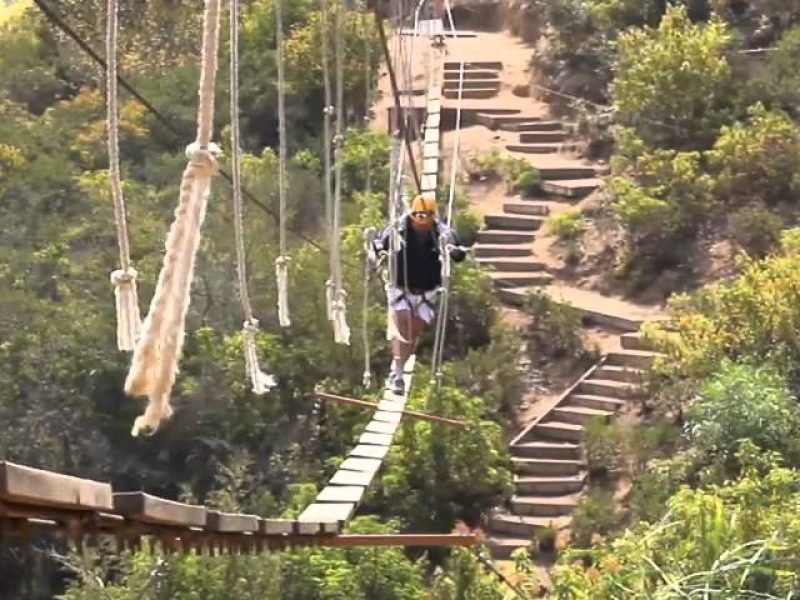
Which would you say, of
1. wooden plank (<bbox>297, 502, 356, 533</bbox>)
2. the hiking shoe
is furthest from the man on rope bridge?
wooden plank (<bbox>297, 502, 356, 533</bbox>)

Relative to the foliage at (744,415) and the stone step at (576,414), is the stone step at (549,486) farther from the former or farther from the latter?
the foliage at (744,415)

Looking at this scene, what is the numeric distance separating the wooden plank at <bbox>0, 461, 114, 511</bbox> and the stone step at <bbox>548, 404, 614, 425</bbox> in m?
6.63

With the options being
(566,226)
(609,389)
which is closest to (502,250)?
(566,226)

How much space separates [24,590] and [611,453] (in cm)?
330

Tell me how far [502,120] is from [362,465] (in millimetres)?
7530

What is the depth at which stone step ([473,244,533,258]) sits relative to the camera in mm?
10156

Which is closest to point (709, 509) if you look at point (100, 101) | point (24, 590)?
point (24, 590)

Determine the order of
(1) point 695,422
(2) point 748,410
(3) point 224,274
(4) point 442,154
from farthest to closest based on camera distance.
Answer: (4) point 442,154, (3) point 224,274, (1) point 695,422, (2) point 748,410

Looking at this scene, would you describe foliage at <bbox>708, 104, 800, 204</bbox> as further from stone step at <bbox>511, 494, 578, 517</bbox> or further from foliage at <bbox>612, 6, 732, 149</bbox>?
stone step at <bbox>511, 494, 578, 517</bbox>

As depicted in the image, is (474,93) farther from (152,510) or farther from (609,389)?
(152,510)

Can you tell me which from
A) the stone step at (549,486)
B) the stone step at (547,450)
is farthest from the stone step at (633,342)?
the stone step at (549,486)

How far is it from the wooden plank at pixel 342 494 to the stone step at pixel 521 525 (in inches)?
131

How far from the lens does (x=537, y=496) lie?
26.2ft

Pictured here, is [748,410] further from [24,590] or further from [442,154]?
[442,154]
